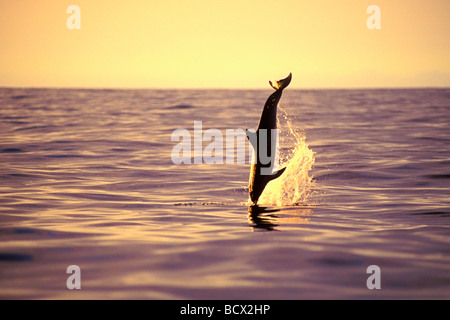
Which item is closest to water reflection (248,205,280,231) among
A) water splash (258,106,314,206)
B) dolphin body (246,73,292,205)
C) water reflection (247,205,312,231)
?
water reflection (247,205,312,231)

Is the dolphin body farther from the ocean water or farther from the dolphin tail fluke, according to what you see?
the ocean water

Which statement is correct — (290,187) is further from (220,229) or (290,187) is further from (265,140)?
(220,229)

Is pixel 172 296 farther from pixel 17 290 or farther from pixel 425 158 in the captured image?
pixel 425 158

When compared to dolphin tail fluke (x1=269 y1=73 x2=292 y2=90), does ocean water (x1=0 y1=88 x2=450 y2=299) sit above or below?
below

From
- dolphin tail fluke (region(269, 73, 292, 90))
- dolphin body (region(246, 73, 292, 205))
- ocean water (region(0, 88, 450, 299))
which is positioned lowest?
ocean water (region(0, 88, 450, 299))

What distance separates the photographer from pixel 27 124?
36531mm

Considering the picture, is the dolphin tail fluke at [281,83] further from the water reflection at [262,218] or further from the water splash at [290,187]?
the water reflection at [262,218]

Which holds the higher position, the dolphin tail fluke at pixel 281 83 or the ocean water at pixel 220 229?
the dolphin tail fluke at pixel 281 83

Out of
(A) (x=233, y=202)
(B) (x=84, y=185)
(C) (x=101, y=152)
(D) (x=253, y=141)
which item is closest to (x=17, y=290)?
(D) (x=253, y=141)

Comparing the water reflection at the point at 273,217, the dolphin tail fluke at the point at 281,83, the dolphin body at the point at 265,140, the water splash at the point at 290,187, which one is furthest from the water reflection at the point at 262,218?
the dolphin tail fluke at the point at 281,83

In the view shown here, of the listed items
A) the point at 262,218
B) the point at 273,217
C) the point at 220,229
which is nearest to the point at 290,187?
the point at 273,217

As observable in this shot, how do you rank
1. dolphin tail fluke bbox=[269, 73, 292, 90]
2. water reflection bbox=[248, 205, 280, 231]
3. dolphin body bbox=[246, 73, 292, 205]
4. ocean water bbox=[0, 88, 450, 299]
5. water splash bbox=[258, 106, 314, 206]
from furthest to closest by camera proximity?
water splash bbox=[258, 106, 314, 206], dolphin tail fluke bbox=[269, 73, 292, 90], dolphin body bbox=[246, 73, 292, 205], water reflection bbox=[248, 205, 280, 231], ocean water bbox=[0, 88, 450, 299]

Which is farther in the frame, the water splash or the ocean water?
the water splash

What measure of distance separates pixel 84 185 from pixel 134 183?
1.44 meters
